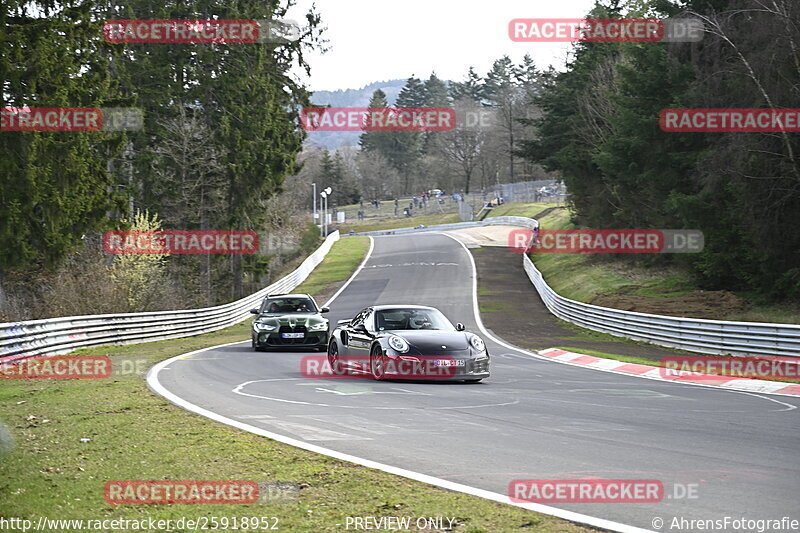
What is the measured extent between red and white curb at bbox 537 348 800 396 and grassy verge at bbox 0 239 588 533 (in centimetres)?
982

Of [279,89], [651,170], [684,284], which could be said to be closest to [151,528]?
[684,284]

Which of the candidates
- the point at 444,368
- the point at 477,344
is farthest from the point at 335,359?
the point at 477,344

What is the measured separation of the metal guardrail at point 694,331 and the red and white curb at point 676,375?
2790 mm

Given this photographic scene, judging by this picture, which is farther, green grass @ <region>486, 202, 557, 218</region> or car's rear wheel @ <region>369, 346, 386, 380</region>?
green grass @ <region>486, 202, 557, 218</region>

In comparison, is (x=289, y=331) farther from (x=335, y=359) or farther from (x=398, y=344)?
(x=398, y=344)

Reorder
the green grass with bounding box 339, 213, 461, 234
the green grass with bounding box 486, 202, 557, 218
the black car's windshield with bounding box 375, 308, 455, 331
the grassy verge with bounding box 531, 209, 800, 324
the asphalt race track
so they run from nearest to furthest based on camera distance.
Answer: the asphalt race track → the black car's windshield with bounding box 375, 308, 455, 331 → the grassy verge with bounding box 531, 209, 800, 324 → the green grass with bounding box 486, 202, 557, 218 → the green grass with bounding box 339, 213, 461, 234

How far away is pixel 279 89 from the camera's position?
170ft

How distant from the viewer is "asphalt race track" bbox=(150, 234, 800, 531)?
6.81 metres

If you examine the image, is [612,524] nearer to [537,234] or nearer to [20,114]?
[20,114]

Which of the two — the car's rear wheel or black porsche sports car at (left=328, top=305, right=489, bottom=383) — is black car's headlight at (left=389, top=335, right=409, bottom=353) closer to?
black porsche sports car at (left=328, top=305, right=489, bottom=383)

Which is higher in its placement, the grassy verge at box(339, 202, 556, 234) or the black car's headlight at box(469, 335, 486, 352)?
the grassy verge at box(339, 202, 556, 234)

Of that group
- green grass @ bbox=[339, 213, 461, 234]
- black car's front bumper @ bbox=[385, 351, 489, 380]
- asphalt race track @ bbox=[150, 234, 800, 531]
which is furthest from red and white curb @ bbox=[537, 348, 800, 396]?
green grass @ bbox=[339, 213, 461, 234]

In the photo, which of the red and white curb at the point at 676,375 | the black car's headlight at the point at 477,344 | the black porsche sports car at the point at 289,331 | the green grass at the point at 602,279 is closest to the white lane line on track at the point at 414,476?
the black car's headlight at the point at 477,344

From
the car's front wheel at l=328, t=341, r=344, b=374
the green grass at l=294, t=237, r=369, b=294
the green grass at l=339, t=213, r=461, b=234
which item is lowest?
the green grass at l=294, t=237, r=369, b=294
